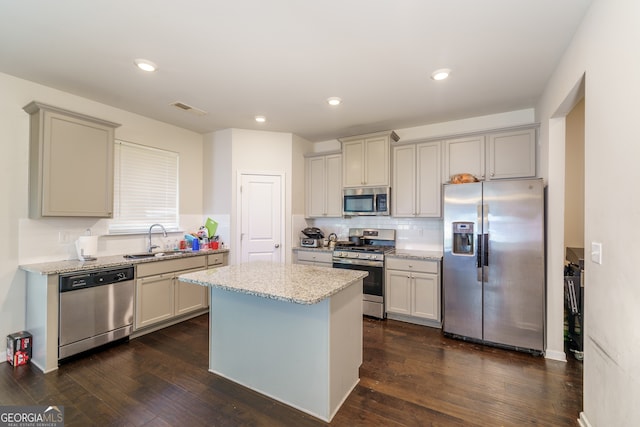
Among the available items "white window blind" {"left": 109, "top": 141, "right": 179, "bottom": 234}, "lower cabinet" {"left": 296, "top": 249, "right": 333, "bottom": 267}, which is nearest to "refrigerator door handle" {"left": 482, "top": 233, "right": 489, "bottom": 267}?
"lower cabinet" {"left": 296, "top": 249, "right": 333, "bottom": 267}

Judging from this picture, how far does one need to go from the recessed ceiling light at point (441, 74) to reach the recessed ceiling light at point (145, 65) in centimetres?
257

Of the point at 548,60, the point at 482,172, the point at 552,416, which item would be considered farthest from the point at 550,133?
the point at 552,416

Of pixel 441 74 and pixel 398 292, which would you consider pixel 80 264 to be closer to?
pixel 398 292

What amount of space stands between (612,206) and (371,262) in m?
2.60

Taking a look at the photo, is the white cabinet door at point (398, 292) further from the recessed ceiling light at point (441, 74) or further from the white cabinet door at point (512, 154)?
the recessed ceiling light at point (441, 74)

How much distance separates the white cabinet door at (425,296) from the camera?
11.4ft

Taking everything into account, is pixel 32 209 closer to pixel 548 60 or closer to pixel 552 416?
pixel 552 416

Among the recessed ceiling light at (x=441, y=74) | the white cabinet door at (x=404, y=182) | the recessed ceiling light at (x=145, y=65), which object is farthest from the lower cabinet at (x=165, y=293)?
the recessed ceiling light at (x=441, y=74)

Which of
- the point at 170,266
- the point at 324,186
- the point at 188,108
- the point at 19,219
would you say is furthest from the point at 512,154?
the point at 19,219

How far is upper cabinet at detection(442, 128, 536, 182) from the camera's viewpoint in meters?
3.29

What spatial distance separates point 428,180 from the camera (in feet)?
12.6

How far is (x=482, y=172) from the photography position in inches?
139

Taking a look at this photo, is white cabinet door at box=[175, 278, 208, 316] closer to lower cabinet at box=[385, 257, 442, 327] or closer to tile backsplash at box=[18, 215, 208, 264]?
tile backsplash at box=[18, 215, 208, 264]

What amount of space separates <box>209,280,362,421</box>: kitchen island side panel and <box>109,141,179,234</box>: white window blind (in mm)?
2043
